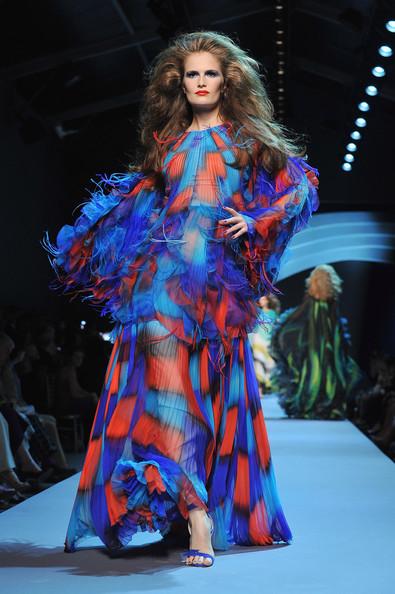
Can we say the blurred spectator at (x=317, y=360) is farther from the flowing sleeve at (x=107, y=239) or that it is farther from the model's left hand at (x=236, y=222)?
the model's left hand at (x=236, y=222)

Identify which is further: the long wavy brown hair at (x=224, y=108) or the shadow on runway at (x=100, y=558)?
the long wavy brown hair at (x=224, y=108)

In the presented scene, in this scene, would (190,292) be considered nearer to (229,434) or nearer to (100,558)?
(229,434)

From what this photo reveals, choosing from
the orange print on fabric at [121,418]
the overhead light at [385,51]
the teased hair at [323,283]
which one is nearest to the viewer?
the orange print on fabric at [121,418]

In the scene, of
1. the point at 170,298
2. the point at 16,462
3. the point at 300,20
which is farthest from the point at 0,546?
the point at 300,20

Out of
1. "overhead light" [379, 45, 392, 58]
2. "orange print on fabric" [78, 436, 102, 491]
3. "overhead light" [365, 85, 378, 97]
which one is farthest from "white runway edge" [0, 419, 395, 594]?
"overhead light" [365, 85, 378, 97]

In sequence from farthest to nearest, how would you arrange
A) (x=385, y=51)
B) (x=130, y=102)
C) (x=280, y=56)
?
1. (x=130, y=102)
2. (x=280, y=56)
3. (x=385, y=51)

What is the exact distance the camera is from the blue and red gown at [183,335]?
7.13ft

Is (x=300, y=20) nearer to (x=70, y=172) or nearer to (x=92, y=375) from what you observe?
(x=70, y=172)

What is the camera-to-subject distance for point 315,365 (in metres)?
8.02

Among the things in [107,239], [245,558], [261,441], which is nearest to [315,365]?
[261,441]

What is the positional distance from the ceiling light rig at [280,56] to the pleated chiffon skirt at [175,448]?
612 centimetres

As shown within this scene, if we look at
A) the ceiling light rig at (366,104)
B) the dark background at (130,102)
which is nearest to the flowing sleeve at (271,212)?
the dark background at (130,102)

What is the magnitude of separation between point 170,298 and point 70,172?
369 inches

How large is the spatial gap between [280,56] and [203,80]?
6.84 metres
